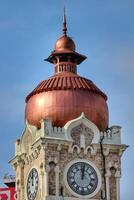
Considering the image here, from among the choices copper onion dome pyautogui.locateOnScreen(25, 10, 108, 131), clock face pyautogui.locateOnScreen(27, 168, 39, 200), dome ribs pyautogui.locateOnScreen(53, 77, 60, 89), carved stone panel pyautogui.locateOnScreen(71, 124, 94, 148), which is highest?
dome ribs pyautogui.locateOnScreen(53, 77, 60, 89)

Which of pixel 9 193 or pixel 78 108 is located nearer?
pixel 78 108

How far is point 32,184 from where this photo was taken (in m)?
50.3

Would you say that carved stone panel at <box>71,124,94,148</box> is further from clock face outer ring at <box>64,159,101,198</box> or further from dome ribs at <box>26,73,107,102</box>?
dome ribs at <box>26,73,107,102</box>

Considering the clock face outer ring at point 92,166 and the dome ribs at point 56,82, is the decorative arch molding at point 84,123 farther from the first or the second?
the dome ribs at point 56,82

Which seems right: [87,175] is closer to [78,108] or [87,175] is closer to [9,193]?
[78,108]

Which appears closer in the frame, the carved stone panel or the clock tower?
the clock tower

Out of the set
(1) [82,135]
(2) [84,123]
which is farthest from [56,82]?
(1) [82,135]

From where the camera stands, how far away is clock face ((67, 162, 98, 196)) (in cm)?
4872

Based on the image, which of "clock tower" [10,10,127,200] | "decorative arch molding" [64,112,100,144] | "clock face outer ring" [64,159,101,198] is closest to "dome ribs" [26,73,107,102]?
"clock tower" [10,10,127,200]

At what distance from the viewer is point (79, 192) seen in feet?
160

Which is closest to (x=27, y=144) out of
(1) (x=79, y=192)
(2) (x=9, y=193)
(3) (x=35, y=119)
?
(3) (x=35, y=119)

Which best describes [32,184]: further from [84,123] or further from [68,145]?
[84,123]

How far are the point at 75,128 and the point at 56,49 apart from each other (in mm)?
5994

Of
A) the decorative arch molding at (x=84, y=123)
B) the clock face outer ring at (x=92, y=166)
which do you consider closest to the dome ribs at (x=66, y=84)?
the decorative arch molding at (x=84, y=123)
